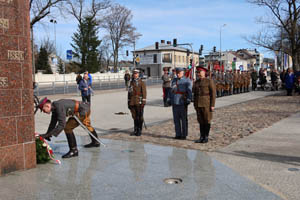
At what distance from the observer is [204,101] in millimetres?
7383

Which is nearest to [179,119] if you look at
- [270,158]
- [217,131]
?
[217,131]

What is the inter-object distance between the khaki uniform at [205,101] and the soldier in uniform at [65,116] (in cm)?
250

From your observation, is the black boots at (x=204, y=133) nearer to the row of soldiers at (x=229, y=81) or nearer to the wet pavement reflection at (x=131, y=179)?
the wet pavement reflection at (x=131, y=179)

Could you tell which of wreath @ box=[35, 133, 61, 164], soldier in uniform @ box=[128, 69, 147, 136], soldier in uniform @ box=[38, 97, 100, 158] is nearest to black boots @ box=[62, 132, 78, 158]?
soldier in uniform @ box=[38, 97, 100, 158]

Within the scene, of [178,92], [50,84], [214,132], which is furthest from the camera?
[50,84]

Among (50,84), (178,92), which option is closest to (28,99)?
(178,92)

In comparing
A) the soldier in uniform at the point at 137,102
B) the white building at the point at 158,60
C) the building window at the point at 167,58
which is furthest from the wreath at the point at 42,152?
the building window at the point at 167,58

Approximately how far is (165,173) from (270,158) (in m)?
2.18

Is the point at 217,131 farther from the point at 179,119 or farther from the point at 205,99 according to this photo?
the point at 205,99

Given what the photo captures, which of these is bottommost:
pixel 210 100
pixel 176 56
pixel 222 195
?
pixel 222 195

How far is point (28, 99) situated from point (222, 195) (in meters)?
3.36

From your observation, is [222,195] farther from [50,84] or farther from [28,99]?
[50,84]

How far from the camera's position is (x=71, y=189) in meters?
4.44

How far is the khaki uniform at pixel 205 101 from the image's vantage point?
24.2 feet
